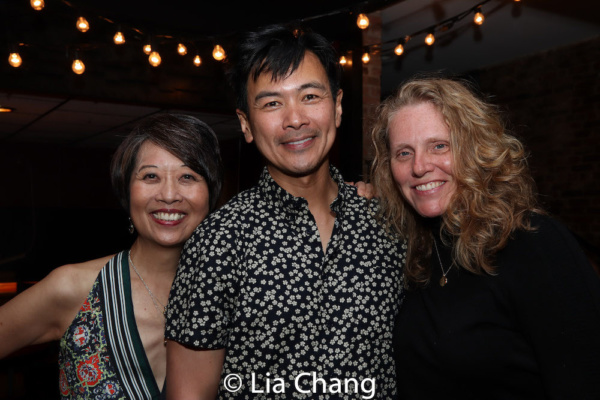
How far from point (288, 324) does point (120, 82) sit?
463 cm

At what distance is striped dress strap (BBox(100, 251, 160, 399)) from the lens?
1.70 meters

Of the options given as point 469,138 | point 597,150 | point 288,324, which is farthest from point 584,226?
point 288,324

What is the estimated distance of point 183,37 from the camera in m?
4.34

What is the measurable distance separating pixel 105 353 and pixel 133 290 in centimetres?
23

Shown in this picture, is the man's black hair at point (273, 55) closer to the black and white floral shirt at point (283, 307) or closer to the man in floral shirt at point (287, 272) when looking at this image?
the man in floral shirt at point (287, 272)

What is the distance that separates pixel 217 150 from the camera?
6.29 feet

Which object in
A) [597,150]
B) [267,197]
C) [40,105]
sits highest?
[40,105]

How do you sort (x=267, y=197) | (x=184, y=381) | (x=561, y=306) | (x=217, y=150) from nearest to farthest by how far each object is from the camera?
(x=561, y=306) → (x=184, y=381) → (x=267, y=197) → (x=217, y=150)

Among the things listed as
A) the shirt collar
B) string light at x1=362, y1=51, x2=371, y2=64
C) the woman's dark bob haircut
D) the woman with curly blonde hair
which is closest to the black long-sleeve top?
the woman with curly blonde hair

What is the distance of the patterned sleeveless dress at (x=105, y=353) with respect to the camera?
1.69 meters

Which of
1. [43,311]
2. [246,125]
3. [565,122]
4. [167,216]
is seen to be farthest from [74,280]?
[565,122]

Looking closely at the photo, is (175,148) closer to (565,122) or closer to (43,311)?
(43,311)

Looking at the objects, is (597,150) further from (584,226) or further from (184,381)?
(184,381)

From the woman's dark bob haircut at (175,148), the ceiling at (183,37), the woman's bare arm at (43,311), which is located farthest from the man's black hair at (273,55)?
the ceiling at (183,37)
